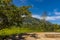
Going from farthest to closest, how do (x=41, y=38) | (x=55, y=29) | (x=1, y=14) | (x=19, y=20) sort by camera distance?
(x=55, y=29) < (x=41, y=38) < (x=19, y=20) < (x=1, y=14)

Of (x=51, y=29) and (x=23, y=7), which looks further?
(x=51, y=29)

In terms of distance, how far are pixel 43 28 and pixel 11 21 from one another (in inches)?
474

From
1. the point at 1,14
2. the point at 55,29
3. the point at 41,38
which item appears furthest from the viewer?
the point at 55,29

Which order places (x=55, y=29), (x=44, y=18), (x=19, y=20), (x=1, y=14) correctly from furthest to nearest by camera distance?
(x=44, y=18) < (x=55, y=29) < (x=19, y=20) < (x=1, y=14)

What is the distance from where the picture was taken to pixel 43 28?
26.4 metres

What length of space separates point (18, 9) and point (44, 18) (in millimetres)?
17663

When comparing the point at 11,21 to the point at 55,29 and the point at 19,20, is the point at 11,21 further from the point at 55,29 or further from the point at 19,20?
the point at 55,29

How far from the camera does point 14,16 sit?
592 inches

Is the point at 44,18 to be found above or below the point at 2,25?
above

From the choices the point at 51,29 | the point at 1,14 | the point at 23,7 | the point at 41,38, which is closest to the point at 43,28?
the point at 51,29

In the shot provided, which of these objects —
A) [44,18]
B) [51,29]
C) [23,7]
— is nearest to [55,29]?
[51,29]

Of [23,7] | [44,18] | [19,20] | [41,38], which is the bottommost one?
[41,38]

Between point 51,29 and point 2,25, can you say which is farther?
point 51,29

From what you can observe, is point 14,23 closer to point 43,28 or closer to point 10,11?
point 10,11
